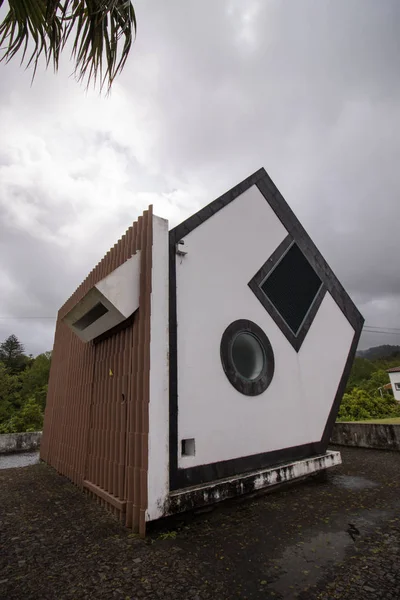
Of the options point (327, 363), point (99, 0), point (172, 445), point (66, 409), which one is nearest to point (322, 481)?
point (327, 363)

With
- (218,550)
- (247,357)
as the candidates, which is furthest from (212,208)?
(218,550)

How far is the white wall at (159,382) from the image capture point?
3.91 m

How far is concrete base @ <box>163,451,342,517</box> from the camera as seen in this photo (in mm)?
4055

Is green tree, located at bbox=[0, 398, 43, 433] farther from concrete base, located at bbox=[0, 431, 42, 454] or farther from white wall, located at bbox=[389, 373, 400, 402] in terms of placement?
white wall, located at bbox=[389, 373, 400, 402]

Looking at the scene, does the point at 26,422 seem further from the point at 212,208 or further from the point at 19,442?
the point at 212,208

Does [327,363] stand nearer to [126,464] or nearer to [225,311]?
[225,311]

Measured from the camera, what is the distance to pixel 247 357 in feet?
20.0

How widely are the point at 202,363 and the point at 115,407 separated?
159 cm

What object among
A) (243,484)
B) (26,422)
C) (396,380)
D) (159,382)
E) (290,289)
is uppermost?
(290,289)

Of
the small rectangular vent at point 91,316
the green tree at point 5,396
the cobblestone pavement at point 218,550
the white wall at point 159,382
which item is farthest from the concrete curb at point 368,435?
the green tree at point 5,396

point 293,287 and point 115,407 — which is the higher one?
point 293,287

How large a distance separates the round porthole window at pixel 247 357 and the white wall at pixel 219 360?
0.13 meters

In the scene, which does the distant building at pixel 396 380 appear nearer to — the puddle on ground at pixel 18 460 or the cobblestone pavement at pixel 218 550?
the cobblestone pavement at pixel 218 550

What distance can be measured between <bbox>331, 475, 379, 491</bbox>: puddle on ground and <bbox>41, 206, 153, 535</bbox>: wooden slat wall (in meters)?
4.17
